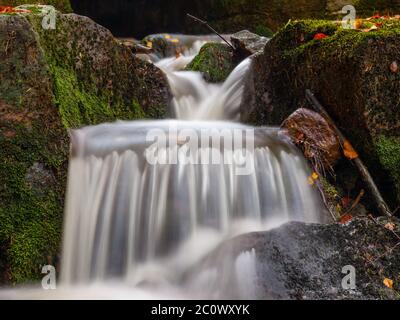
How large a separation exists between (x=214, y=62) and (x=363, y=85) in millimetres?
4473

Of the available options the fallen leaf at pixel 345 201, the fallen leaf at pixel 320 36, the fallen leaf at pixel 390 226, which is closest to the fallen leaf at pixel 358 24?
the fallen leaf at pixel 320 36

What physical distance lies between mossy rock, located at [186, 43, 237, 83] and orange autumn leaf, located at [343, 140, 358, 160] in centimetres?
400

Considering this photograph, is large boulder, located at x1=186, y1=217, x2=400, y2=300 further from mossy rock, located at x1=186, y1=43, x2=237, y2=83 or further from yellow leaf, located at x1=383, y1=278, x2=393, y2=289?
mossy rock, located at x1=186, y1=43, x2=237, y2=83

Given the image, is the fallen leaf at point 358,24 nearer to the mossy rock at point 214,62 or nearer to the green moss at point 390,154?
the green moss at point 390,154

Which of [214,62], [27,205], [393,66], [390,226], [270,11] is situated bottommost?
[390,226]

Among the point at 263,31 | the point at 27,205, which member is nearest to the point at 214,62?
the point at 263,31

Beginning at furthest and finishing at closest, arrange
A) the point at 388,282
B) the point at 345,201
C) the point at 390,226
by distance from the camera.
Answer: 1. the point at 345,201
2. the point at 390,226
3. the point at 388,282

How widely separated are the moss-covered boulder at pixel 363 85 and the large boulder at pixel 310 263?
93cm

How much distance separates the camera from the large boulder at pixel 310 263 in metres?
2.51

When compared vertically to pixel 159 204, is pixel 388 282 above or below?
below

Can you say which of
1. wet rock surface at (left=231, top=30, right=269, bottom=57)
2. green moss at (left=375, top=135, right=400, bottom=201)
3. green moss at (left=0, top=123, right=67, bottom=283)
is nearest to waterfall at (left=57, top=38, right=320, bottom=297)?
green moss at (left=0, top=123, right=67, bottom=283)

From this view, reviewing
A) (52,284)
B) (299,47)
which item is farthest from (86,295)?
(299,47)

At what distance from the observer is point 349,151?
3.84 metres

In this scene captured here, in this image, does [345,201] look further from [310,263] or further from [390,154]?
[310,263]
